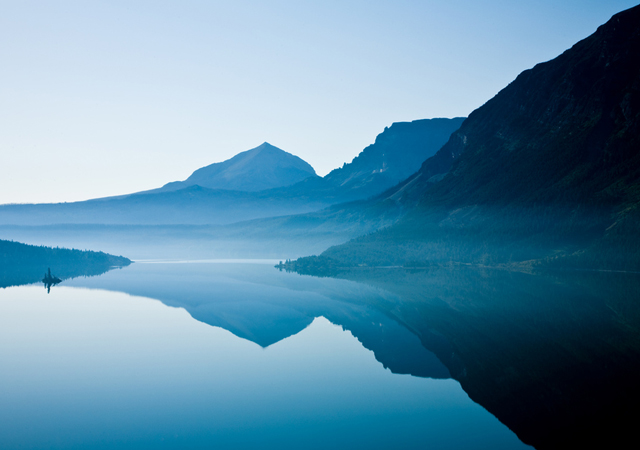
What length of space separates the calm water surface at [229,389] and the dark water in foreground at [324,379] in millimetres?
111

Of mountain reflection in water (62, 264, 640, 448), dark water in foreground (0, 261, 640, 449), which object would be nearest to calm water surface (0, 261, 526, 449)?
dark water in foreground (0, 261, 640, 449)

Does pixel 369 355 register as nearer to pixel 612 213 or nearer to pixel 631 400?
pixel 631 400

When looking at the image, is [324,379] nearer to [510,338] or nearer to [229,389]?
[229,389]

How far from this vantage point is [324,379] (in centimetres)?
3066

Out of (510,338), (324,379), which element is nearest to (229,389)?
(324,379)

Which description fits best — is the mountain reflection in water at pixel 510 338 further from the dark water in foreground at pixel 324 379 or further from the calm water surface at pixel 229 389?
the calm water surface at pixel 229 389

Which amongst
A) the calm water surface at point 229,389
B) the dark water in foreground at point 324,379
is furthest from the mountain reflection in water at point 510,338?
the calm water surface at point 229,389

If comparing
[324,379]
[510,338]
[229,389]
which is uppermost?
[229,389]

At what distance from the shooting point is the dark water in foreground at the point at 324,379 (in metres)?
21.7

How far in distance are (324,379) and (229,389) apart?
225 inches

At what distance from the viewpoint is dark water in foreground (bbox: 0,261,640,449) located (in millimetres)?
21734

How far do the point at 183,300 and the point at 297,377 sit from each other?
56012mm

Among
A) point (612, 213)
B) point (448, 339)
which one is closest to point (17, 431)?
point (448, 339)

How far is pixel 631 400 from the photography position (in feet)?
75.9
